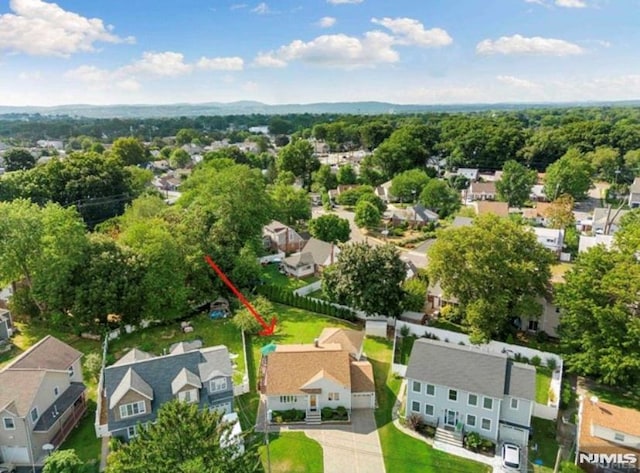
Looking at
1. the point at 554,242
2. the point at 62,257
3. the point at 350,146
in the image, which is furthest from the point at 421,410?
the point at 350,146

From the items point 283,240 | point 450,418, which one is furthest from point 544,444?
point 283,240

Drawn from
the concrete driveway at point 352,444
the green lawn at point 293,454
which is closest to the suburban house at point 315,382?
the concrete driveway at point 352,444

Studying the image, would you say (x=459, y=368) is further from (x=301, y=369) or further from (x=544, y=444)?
(x=301, y=369)

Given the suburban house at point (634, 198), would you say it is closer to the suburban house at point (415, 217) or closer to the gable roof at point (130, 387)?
the suburban house at point (415, 217)

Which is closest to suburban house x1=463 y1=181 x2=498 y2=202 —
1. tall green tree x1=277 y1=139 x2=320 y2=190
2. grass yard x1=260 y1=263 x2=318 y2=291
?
tall green tree x1=277 y1=139 x2=320 y2=190

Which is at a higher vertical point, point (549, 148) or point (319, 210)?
point (549, 148)

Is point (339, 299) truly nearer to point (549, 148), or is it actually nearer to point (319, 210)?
point (319, 210)

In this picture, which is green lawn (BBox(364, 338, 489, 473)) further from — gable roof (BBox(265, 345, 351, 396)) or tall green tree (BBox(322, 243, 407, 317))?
tall green tree (BBox(322, 243, 407, 317))

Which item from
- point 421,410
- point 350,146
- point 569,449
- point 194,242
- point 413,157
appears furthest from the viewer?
point 350,146
